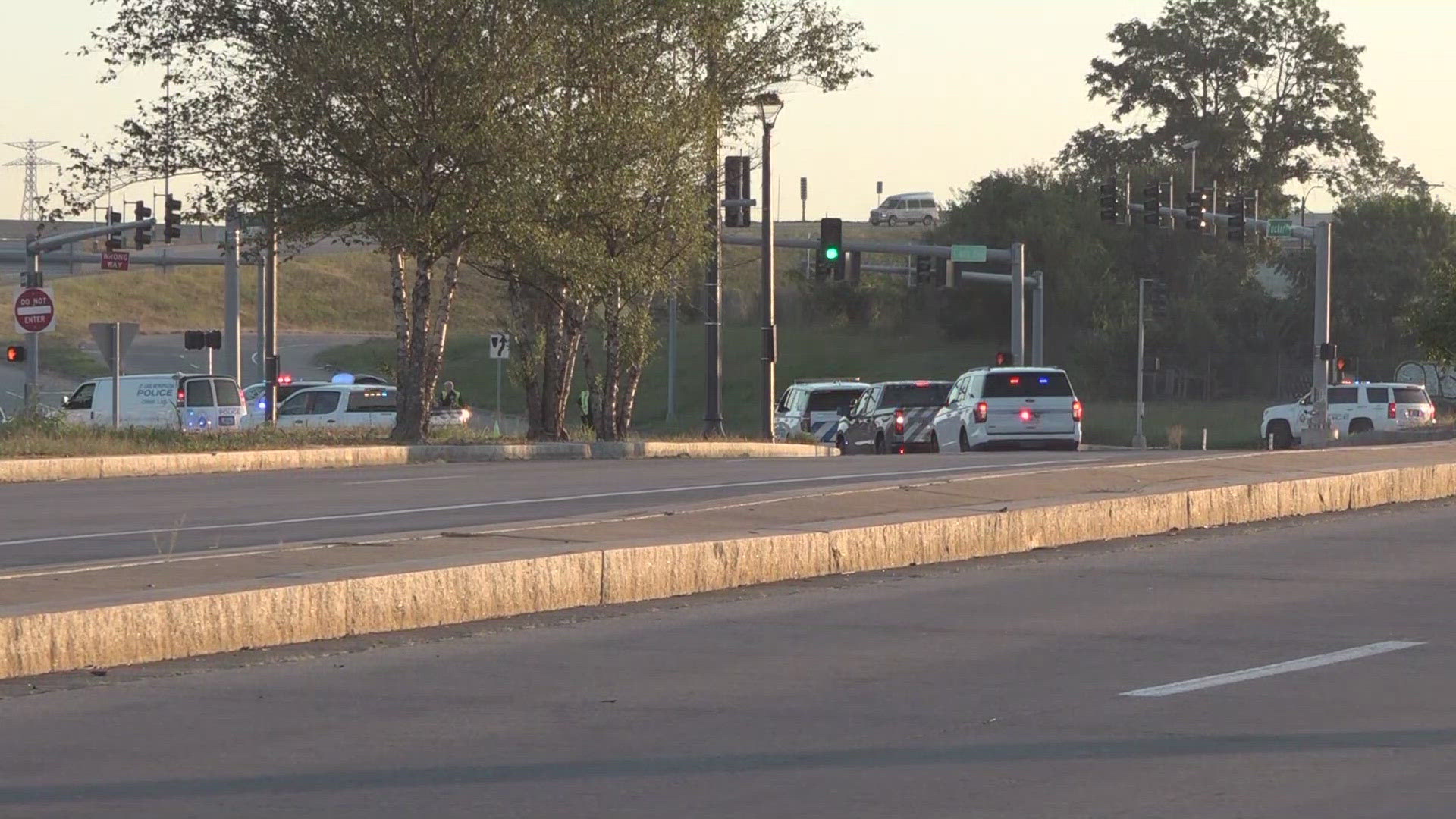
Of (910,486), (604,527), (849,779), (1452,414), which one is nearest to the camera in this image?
(849,779)

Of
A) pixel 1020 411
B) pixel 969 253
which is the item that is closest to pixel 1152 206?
pixel 969 253

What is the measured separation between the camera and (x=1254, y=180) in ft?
306

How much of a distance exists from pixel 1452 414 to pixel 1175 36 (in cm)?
4259

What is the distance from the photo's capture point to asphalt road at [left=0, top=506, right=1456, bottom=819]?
698cm

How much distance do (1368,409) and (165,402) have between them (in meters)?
28.2

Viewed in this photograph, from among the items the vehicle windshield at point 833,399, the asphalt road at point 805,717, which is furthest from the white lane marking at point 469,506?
the vehicle windshield at point 833,399

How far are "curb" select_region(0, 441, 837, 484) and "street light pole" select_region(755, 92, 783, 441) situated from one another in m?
3.35

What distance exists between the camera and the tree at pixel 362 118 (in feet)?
106

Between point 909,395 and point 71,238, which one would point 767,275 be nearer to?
point 909,395

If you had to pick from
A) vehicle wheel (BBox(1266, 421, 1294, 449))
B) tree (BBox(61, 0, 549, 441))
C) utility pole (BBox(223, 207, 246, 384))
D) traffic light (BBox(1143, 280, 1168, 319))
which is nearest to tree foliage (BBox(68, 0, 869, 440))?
tree (BBox(61, 0, 549, 441))

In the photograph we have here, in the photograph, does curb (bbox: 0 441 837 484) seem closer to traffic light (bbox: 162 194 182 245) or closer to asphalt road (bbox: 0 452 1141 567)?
asphalt road (bbox: 0 452 1141 567)

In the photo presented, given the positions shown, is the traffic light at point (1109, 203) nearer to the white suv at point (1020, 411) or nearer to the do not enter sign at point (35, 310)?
the white suv at point (1020, 411)

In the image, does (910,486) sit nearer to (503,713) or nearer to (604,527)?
(604,527)

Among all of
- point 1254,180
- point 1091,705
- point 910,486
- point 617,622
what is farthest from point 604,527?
point 1254,180
